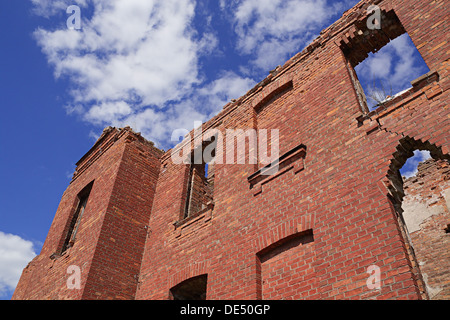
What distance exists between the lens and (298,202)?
565 cm

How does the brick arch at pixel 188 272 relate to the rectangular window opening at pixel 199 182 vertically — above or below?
below

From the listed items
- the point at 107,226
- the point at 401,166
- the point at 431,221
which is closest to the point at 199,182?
the point at 107,226

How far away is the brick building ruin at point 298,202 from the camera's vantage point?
461 centimetres

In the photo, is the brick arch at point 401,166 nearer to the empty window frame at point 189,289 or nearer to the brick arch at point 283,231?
the brick arch at point 283,231

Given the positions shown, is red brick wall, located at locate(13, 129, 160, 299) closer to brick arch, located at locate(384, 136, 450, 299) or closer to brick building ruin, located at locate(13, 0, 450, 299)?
brick building ruin, located at locate(13, 0, 450, 299)

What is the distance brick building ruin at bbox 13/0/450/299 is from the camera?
461cm

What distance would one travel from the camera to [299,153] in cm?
605

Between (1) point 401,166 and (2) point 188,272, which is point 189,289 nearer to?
(2) point 188,272

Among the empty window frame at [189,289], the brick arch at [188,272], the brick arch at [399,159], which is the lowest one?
the empty window frame at [189,289]

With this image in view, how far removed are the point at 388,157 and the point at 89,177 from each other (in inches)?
359

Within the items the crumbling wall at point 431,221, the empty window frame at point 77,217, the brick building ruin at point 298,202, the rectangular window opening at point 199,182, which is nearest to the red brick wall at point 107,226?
the brick building ruin at point 298,202

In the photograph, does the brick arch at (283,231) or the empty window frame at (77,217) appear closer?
the brick arch at (283,231)

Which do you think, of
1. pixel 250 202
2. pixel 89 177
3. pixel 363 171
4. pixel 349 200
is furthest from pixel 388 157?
pixel 89 177

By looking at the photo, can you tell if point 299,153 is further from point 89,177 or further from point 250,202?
point 89,177
